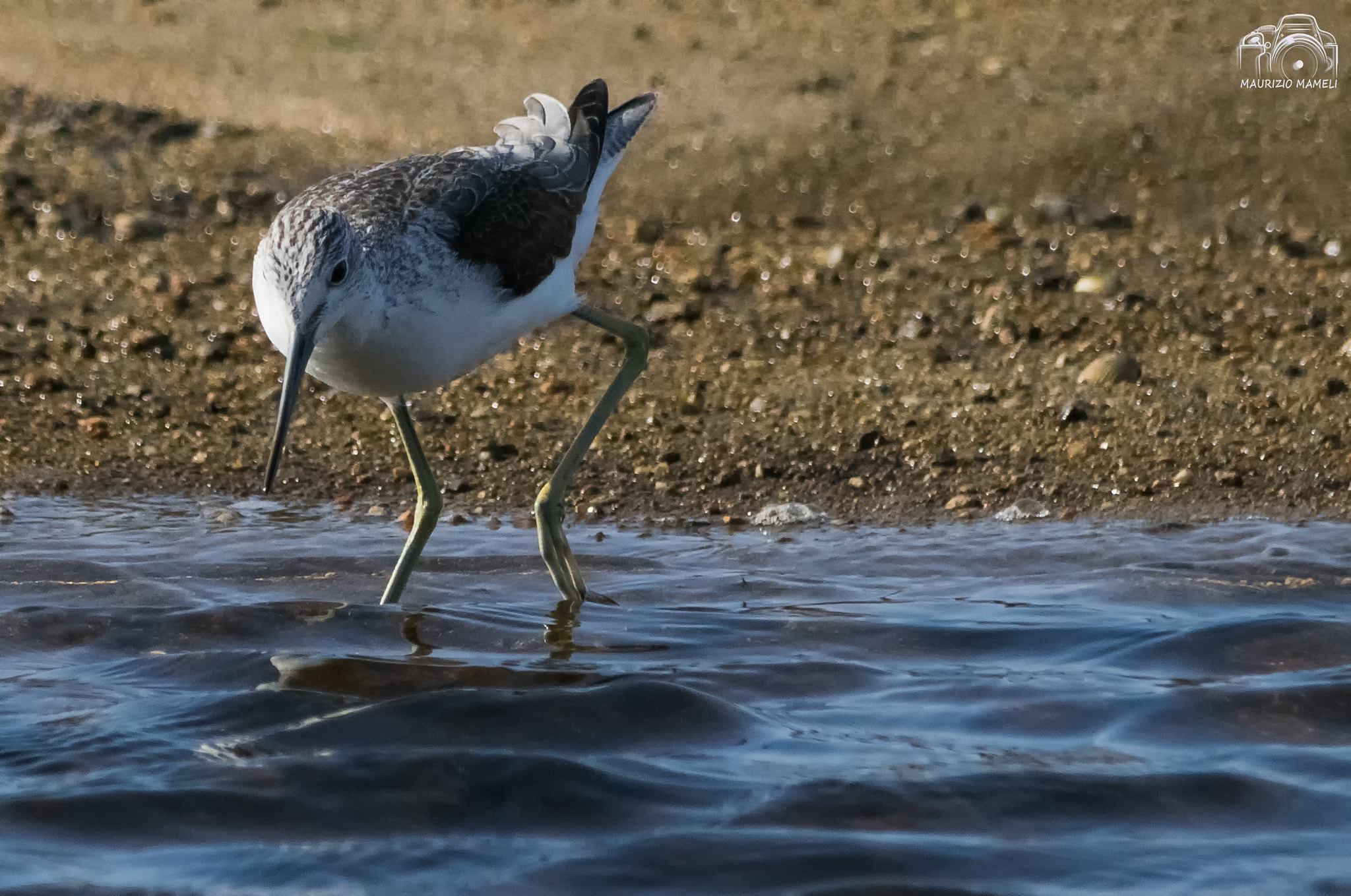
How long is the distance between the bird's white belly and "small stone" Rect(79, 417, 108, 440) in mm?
2455

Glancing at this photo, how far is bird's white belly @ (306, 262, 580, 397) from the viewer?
4.80 m

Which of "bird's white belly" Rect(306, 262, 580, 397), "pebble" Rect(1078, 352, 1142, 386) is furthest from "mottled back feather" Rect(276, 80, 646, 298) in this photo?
"pebble" Rect(1078, 352, 1142, 386)

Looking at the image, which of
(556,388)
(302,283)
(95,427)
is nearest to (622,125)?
(556,388)

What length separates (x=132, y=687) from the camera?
4.72 m

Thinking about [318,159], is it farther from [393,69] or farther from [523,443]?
[523,443]

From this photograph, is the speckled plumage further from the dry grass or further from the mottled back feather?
the dry grass

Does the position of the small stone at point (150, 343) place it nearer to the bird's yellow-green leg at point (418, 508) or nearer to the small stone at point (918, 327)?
the bird's yellow-green leg at point (418, 508)

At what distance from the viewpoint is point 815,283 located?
8.55m

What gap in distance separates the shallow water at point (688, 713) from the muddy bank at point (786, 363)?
1.74ft

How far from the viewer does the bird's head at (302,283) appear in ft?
15.0

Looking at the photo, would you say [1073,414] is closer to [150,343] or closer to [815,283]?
[815,283]

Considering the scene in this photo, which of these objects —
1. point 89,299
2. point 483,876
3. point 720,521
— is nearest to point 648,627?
point 720,521

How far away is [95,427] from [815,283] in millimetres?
3413

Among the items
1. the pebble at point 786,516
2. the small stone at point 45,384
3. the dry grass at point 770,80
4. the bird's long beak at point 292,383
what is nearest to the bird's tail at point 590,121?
the pebble at point 786,516
